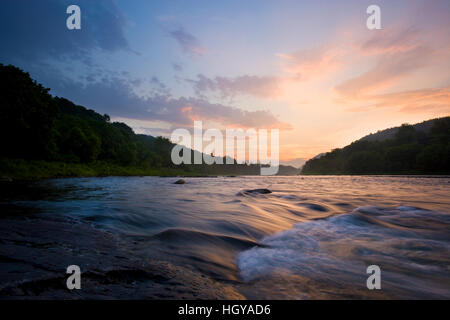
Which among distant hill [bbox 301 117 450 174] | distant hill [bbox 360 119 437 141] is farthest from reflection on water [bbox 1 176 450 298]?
distant hill [bbox 360 119 437 141]

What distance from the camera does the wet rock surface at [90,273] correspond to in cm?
201

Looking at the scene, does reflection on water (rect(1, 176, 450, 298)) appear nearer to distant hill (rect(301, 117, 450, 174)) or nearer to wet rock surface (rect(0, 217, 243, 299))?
wet rock surface (rect(0, 217, 243, 299))

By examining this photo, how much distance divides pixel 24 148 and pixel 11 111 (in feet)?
23.0

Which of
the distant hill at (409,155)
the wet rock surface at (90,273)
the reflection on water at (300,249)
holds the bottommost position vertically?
the reflection on water at (300,249)

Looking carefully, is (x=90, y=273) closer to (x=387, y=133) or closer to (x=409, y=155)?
(x=409, y=155)

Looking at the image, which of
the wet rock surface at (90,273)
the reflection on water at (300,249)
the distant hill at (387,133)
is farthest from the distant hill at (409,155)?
the wet rock surface at (90,273)

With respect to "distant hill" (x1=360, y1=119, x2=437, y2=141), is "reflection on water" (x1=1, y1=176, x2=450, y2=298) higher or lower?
lower

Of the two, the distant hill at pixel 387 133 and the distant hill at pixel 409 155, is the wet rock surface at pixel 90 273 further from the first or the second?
the distant hill at pixel 387 133

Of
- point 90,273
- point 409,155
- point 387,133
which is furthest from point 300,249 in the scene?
point 387,133

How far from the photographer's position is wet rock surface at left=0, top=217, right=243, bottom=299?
201cm

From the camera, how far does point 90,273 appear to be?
240cm

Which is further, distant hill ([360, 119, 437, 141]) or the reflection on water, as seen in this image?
distant hill ([360, 119, 437, 141])
